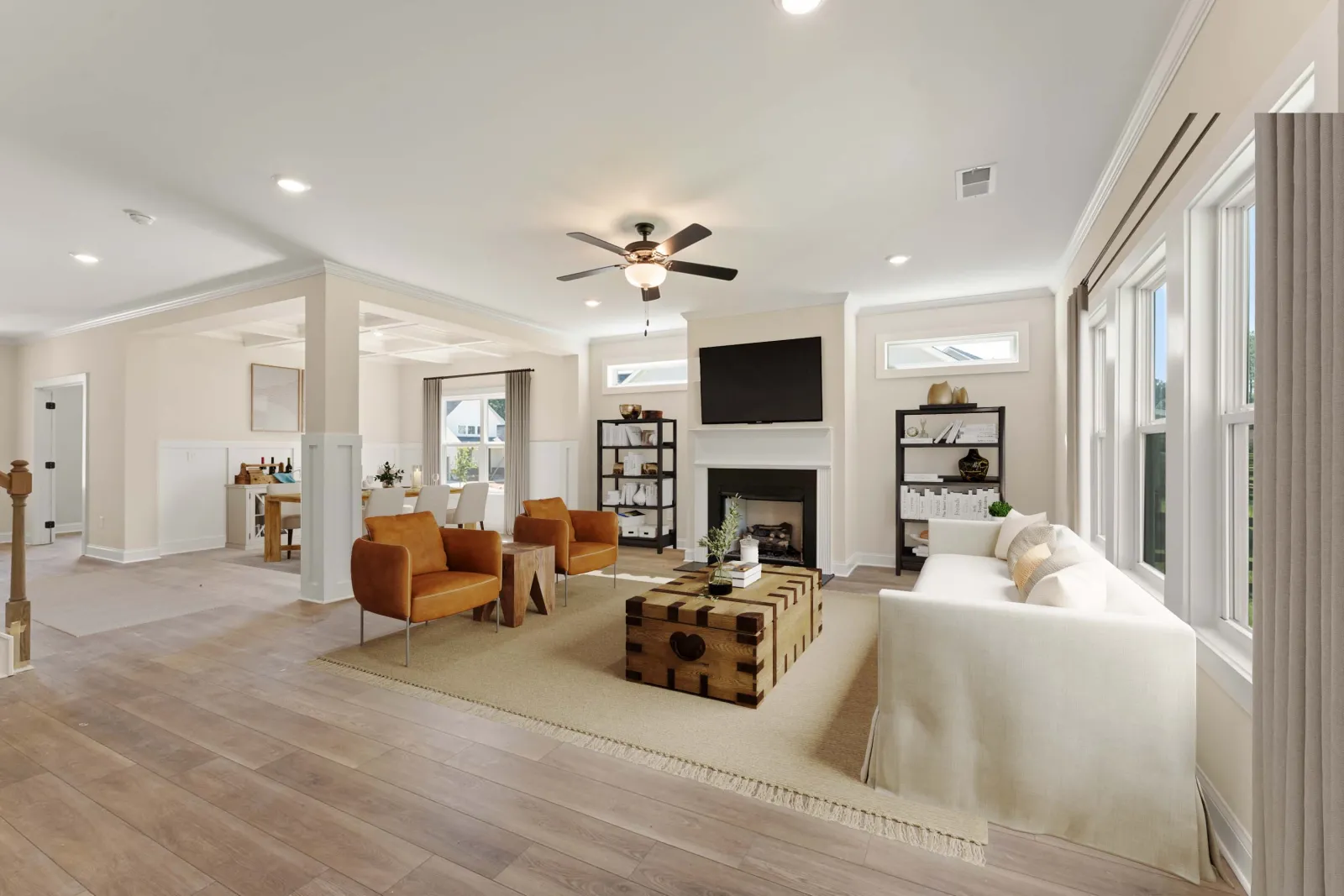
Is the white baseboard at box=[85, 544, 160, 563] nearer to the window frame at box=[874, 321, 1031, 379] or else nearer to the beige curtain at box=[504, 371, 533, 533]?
the beige curtain at box=[504, 371, 533, 533]

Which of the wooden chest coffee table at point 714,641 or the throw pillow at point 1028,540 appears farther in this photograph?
the throw pillow at point 1028,540

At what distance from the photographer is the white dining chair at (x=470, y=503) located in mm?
6887

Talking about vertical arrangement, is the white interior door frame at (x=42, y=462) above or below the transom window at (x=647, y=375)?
below

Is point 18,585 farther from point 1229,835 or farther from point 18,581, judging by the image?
point 1229,835

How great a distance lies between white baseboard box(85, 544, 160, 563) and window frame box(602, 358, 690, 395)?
5159 millimetres

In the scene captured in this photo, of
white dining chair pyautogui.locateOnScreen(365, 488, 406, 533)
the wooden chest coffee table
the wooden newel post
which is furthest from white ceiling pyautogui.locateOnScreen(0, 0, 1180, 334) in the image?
the wooden chest coffee table

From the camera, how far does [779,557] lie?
20.2 feet

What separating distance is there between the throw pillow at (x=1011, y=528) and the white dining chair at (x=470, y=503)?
5081 millimetres

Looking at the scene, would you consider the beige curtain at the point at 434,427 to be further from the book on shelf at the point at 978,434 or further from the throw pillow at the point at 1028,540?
the throw pillow at the point at 1028,540

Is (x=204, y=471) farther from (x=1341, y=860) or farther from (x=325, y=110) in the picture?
(x=1341, y=860)

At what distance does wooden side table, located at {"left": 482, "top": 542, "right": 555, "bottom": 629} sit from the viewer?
4.08 metres

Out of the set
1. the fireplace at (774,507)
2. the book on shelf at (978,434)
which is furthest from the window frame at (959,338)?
the fireplace at (774,507)

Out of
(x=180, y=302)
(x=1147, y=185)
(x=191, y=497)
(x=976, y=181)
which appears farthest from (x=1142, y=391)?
(x=191, y=497)

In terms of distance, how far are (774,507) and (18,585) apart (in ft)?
17.9
